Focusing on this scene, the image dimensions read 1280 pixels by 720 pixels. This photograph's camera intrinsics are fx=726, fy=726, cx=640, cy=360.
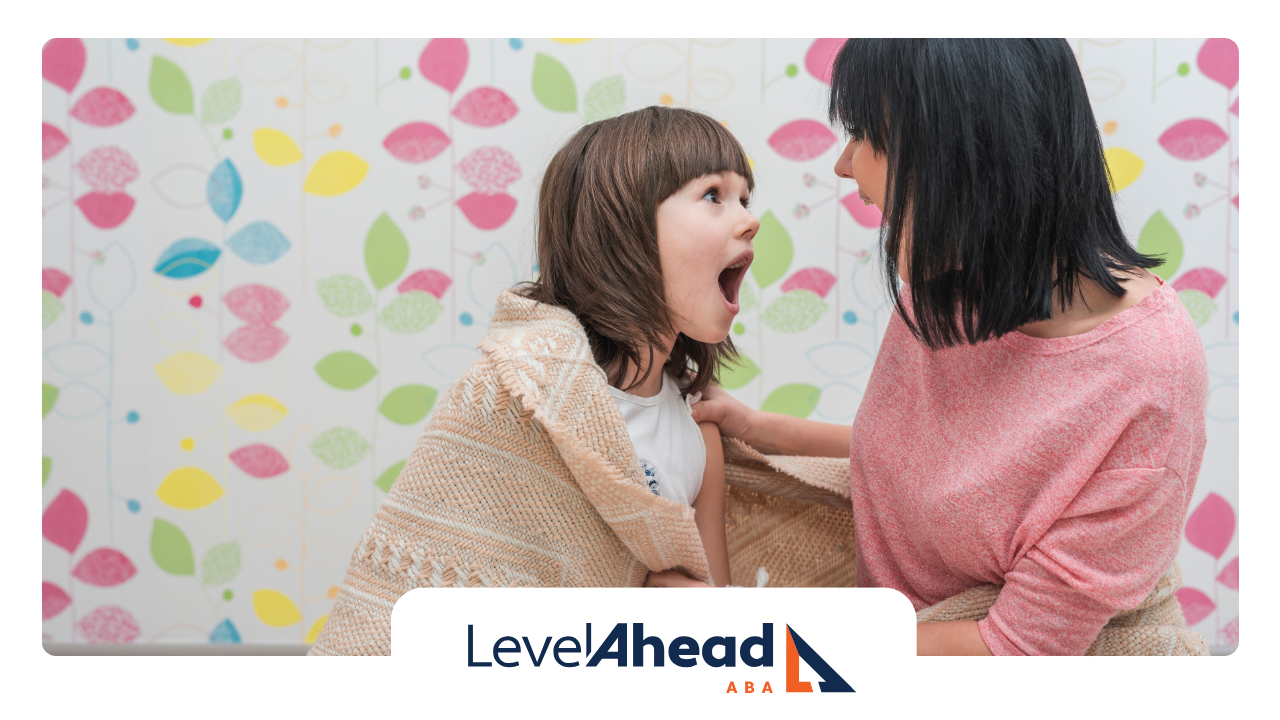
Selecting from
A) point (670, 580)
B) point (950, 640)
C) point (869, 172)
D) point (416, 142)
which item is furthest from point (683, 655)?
point (416, 142)

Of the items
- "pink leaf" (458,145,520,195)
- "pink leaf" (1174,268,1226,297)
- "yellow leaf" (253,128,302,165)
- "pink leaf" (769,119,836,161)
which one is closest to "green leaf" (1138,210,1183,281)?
"pink leaf" (1174,268,1226,297)

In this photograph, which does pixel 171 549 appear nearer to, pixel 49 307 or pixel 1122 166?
pixel 49 307

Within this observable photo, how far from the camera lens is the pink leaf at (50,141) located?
2.26ft

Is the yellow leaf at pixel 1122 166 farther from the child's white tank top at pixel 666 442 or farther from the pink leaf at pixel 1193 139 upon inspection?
the child's white tank top at pixel 666 442

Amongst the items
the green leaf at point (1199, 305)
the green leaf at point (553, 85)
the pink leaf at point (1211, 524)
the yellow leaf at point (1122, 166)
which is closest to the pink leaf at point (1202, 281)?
the green leaf at point (1199, 305)

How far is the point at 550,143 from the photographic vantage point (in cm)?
79

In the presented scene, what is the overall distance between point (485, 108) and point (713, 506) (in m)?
0.53

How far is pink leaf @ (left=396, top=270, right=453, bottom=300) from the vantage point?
80 cm

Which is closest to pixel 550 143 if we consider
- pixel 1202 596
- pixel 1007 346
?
pixel 1007 346

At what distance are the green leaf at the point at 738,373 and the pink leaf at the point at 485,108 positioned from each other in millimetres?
394

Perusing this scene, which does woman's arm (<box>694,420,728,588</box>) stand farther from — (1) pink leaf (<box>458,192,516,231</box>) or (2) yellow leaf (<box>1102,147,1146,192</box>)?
(2) yellow leaf (<box>1102,147,1146,192</box>)
